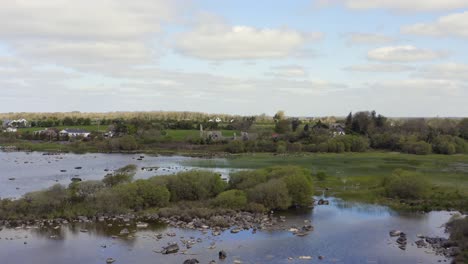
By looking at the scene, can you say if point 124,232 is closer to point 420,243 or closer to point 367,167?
point 420,243

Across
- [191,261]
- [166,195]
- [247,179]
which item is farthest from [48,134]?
[191,261]

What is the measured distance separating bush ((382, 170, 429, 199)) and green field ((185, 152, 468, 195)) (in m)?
5.34

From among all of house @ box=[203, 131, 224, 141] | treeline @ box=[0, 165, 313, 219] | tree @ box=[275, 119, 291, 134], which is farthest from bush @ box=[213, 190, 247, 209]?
tree @ box=[275, 119, 291, 134]

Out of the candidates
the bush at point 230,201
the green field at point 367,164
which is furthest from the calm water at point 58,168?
the bush at point 230,201

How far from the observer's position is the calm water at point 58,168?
49431 mm

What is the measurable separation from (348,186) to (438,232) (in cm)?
1840

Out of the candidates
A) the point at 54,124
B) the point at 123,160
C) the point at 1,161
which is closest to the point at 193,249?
the point at 123,160

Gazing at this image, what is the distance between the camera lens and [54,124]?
142 metres

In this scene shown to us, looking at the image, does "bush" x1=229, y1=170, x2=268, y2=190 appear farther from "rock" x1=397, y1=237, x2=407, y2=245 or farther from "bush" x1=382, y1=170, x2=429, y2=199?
"rock" x1=397, y1=237, x2=407, y2=245

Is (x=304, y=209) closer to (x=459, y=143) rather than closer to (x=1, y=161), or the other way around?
(x=1, y=161)

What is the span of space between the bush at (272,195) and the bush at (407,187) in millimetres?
12038

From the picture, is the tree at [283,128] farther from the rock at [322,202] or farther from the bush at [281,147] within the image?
the rock at [322,202]

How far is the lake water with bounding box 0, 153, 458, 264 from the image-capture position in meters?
26.0

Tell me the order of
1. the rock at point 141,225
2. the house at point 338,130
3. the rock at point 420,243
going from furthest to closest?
the house at point 338,130
the rock at point 141,225
the rock at point 420,243
